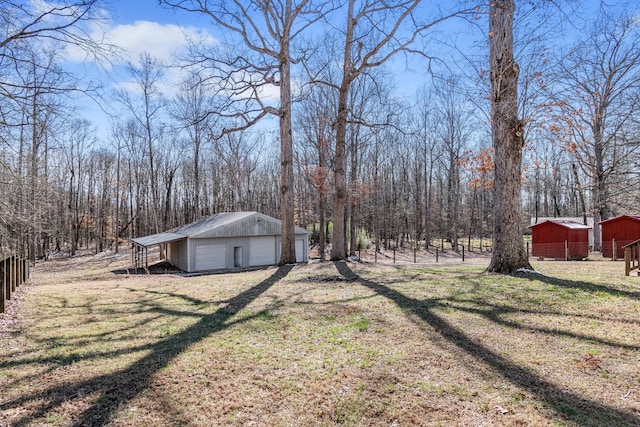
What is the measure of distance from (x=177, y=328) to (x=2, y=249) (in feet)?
22.8

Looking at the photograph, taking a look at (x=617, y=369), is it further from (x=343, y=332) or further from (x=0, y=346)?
(x=0, y=346)

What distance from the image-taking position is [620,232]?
18.9 m

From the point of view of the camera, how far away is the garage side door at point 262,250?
→ 71.0ft

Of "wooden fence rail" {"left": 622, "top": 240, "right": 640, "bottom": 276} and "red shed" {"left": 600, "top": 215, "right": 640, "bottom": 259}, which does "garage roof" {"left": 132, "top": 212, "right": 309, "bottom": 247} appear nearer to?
"wooden fence rail" {"left": 622, "top": 240, "right": 640, "bottom": 276}

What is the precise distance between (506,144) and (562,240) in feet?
50.9

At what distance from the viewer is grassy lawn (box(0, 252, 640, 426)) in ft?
9.30

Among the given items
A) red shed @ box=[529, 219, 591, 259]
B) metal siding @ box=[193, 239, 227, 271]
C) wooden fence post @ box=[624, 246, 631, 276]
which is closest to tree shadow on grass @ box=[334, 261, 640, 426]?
wooden fence post @ box=[624, 246, 631, 276]

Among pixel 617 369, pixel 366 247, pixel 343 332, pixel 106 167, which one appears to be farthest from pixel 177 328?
pixel 106 167

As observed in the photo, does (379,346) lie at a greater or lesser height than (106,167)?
→ lesser

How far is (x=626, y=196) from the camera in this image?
35.0 ft

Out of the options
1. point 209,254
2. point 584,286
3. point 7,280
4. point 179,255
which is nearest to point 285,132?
point 7,280

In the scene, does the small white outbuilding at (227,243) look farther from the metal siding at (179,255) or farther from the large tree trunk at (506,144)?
the large tree trunk at (506,144)

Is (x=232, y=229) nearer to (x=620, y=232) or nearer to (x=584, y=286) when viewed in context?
(x=584, y=286)

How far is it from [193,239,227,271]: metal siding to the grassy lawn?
42.3 ft
